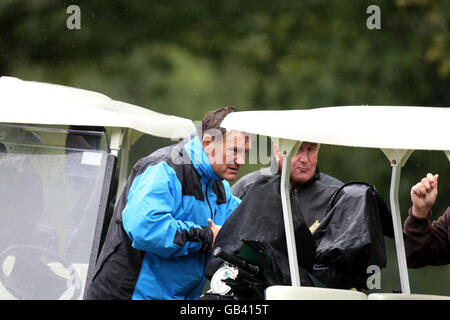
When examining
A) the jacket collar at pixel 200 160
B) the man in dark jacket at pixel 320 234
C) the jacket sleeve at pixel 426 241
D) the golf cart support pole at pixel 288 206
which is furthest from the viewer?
the jacket sleeve at pixel 426 241

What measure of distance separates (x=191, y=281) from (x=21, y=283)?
2.95ft

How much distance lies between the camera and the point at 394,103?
1335cm

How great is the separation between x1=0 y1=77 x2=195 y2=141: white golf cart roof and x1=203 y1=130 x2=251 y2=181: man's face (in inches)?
29.7

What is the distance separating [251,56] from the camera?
14391 mm

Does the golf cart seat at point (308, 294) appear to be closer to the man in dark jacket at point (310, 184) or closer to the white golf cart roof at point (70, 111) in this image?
the man in dark jacket at point (310, 184)

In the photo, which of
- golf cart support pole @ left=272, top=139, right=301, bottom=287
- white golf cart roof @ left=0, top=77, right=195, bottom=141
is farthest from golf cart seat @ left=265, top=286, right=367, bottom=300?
white golf cart roof @ left=0, top=77, right=195, bottom=141

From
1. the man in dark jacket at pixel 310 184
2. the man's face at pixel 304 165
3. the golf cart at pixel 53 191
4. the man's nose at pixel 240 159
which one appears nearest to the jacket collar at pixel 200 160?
the man's nose at pixel 240 159

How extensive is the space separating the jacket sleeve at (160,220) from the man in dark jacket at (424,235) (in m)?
1.02

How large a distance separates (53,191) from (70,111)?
0.47m

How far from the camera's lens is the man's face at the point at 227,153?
4.68m

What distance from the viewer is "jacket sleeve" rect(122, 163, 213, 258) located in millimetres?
4434

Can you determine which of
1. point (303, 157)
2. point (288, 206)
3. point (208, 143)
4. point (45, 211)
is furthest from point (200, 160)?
point (303, 157)

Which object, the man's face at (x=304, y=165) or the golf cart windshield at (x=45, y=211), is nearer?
the golf cart windshield at (x=45, y=211)

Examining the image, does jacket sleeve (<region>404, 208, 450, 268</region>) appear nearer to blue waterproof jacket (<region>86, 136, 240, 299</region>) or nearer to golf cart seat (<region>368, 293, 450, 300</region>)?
golf cart seat (<region>368, 293, 450, 300</region>)
